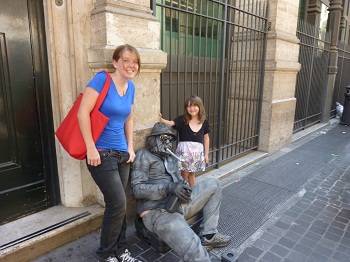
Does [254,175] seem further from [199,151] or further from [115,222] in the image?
[115,222]

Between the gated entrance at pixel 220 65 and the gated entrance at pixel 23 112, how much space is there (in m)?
1.55

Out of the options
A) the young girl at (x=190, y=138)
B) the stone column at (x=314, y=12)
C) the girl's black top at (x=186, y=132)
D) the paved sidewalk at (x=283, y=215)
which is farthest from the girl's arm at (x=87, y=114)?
the stone column at (x=314, y=12)

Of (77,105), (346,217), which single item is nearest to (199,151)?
(77,105)

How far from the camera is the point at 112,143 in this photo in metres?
2.44

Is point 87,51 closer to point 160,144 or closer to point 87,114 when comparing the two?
point 87,114

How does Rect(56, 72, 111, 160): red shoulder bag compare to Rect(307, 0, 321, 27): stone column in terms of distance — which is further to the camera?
Rect(307, 0, 321, 27): stone column

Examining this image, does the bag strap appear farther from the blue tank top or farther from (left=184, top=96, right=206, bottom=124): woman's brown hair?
(left=184, top=96, right=206, bottom=124): woman's brown hair

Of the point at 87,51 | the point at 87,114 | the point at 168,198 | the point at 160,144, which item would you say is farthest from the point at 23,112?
the point at 168,198

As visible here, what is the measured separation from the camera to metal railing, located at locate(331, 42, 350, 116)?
33.7 feet

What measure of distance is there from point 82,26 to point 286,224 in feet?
10.1

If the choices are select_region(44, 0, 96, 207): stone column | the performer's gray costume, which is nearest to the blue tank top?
the performer's gray costume

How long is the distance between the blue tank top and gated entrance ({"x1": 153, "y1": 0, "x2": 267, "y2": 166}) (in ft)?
5.07

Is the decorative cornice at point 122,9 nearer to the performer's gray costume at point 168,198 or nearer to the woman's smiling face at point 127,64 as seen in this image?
the woman's smiling face at point 127,64

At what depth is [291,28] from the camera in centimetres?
598
